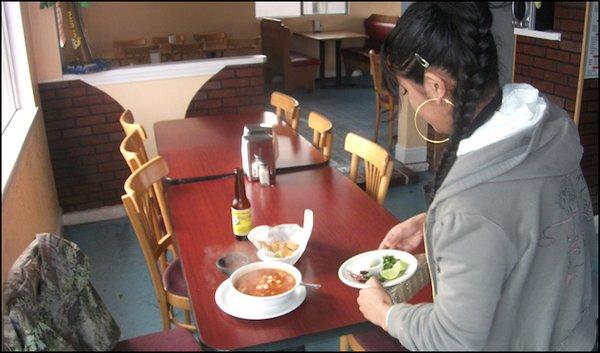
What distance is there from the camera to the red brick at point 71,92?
3404 mm

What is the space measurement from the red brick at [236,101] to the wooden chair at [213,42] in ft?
9.77

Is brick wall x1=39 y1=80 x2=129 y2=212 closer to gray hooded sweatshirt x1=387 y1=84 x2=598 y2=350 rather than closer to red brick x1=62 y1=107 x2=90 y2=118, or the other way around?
red brick x1=62 y1=107 x2=90 y2=118

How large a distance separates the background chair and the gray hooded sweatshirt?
59 centimetres

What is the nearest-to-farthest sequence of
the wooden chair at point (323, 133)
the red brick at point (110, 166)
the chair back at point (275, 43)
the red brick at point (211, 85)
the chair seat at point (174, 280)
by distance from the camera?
the chair seat at point (174, 280), the wooden chair at point (323, 133), the red brick at point (110, 166), the red brick at point (211, 85), the chair back at point (275, 43)

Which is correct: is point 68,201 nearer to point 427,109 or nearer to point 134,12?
point 427,109

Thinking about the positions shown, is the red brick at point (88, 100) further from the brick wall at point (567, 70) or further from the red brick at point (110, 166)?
the brick wall at point (567, 70)

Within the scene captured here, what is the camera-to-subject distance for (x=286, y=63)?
727 centimetres

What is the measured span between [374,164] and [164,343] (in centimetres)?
128

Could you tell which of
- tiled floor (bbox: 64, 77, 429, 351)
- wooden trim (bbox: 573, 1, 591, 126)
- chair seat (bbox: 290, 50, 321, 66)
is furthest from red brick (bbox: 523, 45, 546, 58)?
chair seat (bbox: 290, 50, 321, 66)

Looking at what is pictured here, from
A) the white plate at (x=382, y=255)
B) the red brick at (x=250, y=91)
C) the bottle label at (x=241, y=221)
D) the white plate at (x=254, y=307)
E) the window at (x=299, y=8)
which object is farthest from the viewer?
the window at (x=299, y=8)

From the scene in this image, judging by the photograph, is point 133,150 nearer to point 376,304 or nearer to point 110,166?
point 110,166

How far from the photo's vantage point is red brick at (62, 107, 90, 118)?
3445 mm

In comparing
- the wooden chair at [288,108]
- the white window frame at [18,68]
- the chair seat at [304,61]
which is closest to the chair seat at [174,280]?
the white window frame at [18,68]

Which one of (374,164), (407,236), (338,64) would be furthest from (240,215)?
(338,64)
